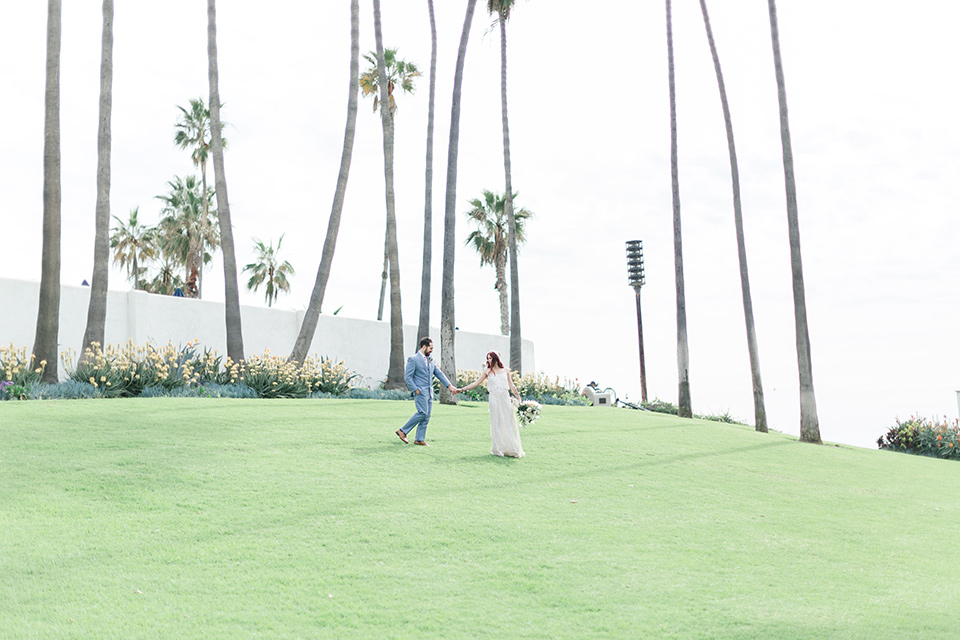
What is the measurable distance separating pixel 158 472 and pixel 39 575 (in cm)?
347

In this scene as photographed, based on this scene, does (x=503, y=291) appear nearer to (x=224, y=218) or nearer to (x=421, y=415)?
(x=224, y=218)

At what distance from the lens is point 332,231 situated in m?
22.7

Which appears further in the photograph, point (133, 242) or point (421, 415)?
point (133, 242)

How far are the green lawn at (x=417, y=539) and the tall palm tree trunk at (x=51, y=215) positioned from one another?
3.29 meters

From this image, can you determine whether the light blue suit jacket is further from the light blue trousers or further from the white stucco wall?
the white stucco wall

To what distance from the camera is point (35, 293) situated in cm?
1962

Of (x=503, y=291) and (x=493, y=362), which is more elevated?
(x=503, y=291)

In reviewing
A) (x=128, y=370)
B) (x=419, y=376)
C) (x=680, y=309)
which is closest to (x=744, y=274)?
(x=680, y=309)

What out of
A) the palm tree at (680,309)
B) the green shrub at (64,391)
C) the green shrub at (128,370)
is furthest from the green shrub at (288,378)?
the palm tree at (680,309)

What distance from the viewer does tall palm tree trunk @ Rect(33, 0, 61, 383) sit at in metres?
17.5

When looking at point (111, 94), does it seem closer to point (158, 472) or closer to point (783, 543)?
point (158, 472)

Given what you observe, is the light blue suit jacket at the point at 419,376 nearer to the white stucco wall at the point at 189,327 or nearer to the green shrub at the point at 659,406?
the white stucco wall at the point at 189,327

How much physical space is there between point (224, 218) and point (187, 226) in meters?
19.0

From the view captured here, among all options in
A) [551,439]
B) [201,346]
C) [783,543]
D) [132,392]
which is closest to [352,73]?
[201,346]
